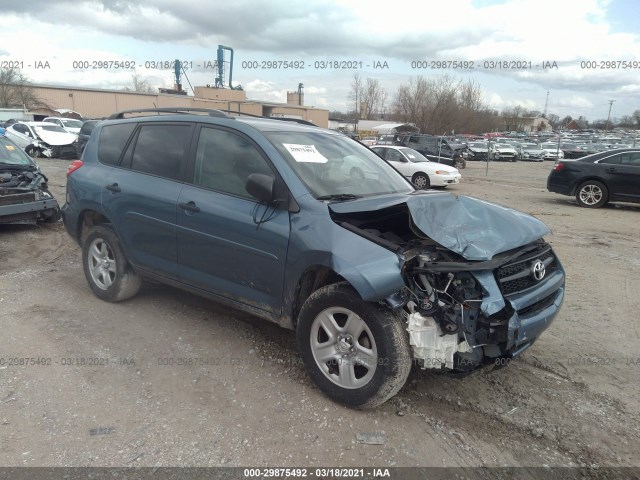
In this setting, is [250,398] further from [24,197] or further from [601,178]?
[601,178]

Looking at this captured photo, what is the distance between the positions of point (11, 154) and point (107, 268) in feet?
16.0

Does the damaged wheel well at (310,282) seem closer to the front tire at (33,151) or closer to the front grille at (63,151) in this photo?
the front grille at (63,151)

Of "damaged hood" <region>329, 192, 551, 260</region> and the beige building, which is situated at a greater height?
the beige building

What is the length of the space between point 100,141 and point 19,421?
301 centimetres

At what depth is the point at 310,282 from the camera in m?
3.46

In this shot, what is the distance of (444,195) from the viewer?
12.4ft

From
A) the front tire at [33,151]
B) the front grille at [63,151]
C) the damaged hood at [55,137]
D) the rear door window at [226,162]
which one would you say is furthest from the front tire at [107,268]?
the front tire at [33,151]

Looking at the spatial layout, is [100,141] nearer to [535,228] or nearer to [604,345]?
[535,228]

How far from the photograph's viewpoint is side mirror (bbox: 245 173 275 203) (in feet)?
11.1

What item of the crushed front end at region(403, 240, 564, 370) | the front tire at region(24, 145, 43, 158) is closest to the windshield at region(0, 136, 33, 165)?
the crushed front end at region(403, 240, 564, 370)

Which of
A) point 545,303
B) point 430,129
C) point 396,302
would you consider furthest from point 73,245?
point 430,129

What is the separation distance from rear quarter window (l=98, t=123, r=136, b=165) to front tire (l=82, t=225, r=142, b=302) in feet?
2.28

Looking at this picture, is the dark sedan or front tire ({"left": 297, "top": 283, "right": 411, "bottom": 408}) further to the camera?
the dark sedan

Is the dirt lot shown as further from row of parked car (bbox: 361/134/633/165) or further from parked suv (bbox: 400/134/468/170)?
row of parked car (bbox: 361/134/633/165)
